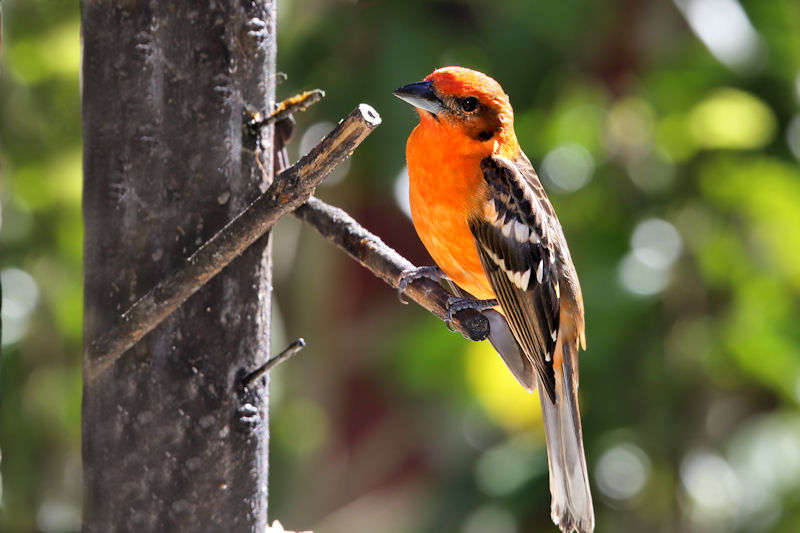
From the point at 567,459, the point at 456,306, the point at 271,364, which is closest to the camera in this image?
the point at 271,364

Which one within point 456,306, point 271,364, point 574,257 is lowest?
point 271,364

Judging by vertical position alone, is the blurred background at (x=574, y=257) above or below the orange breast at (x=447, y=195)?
above

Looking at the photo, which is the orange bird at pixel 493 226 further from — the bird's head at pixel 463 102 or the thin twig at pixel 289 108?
the thin twig at pixel 289 108

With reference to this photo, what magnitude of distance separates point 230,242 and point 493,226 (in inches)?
35.0

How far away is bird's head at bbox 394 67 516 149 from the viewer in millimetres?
2322

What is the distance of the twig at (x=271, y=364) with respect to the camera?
5.55 ft

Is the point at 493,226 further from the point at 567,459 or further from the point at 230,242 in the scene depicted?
the point at 230,242

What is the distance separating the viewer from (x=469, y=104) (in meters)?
2.39

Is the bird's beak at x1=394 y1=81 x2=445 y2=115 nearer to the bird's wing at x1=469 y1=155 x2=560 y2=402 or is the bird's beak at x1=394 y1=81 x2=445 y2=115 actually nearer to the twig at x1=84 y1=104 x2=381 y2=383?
the bird's wing at x1=469 y1=155 x2=560 y2=402

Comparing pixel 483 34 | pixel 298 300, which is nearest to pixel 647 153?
pixel 483 34

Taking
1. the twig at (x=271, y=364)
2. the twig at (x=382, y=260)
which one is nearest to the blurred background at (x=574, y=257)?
the twig at (x=382, y=260)

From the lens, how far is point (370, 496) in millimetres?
6191

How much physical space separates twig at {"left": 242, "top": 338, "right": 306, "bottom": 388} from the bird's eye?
2.83 ft

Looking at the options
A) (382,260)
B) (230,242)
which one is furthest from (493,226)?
(230,242)
